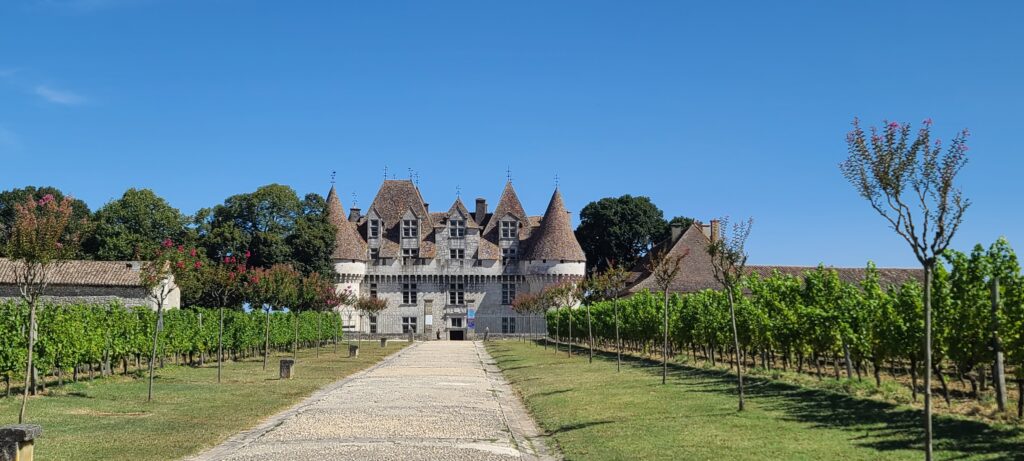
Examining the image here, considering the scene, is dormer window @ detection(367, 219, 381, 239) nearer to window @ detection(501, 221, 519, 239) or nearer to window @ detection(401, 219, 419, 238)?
window @ detection(401, 219, 419, 238)

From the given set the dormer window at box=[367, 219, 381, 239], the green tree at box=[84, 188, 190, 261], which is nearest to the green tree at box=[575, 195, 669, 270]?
the dormer window at box=[367, 219, 381, 239]

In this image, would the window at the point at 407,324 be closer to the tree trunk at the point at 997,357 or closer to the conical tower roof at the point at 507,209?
the conical tower roof at the point at 507,209

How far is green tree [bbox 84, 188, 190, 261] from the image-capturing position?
66.9 m

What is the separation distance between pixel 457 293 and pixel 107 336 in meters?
58.9

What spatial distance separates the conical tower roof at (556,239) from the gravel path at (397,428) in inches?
2230

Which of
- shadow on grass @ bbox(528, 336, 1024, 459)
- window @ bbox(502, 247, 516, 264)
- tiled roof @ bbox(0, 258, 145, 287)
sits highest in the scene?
window @ bbox(502, 247, 516, 264)

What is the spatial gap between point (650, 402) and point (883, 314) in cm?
605

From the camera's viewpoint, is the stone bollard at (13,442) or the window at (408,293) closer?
the stone bollard at (13,442)

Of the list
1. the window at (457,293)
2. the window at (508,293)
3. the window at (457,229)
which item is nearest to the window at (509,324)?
the window at (508,293)

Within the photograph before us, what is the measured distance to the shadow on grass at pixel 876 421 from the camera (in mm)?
11377

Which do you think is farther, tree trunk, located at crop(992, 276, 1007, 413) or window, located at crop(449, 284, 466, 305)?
window, located at crop(449, 284, 466, 305)

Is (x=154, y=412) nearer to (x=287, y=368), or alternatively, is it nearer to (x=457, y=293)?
(x=287, y=368)

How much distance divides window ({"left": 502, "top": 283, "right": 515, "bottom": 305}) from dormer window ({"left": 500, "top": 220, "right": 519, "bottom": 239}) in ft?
15.0

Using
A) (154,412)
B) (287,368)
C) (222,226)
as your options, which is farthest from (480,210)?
(154,412)
